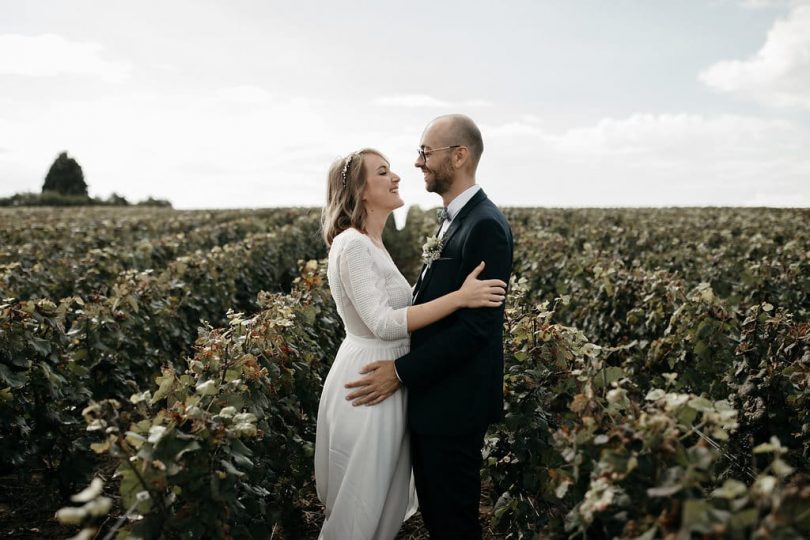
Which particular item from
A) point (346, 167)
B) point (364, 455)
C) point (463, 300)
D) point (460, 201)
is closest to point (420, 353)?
point (463, 300)

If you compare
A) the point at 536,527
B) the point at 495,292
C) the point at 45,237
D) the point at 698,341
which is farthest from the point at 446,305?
the point at 45,237

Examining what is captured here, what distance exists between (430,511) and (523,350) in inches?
41.9

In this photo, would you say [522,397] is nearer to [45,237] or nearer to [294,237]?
[294,237]

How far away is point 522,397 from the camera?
3.09 meters

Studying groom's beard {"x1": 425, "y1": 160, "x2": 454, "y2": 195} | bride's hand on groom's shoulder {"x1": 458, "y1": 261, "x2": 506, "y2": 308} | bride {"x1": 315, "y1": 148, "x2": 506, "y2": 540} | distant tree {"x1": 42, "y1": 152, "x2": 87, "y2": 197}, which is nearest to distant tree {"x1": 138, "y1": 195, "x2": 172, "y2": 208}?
distant tree {"x1": 42, "y1": 152, "x2": 87, "y2": 197}

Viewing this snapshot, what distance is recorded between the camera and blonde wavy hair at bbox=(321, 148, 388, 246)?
2998 mm

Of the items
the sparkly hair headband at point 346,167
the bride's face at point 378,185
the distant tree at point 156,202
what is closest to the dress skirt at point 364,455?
the bride's face at point 378,185

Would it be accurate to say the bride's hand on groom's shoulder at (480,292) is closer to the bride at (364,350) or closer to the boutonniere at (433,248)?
the bride at (364,350)

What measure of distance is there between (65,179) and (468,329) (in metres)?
74.9

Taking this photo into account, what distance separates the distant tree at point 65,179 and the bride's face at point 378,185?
72.9 metres

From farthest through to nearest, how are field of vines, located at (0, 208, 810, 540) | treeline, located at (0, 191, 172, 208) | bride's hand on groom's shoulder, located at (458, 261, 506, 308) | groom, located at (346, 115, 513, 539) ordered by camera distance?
treeline, located at (0, 191, 172, 208) < groom, located at (346, 115, 513, 539) < bride's hand on groom's shoulder, located at (458, 261, 506, 308) < field of vines, located at (0, 208, 810, 540)

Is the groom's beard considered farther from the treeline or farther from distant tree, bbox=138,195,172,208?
distant tree, bbox=138,195,172,208

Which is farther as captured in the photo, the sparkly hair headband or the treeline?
the treeline

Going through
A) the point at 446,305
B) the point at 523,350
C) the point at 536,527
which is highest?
the point at 446,305
